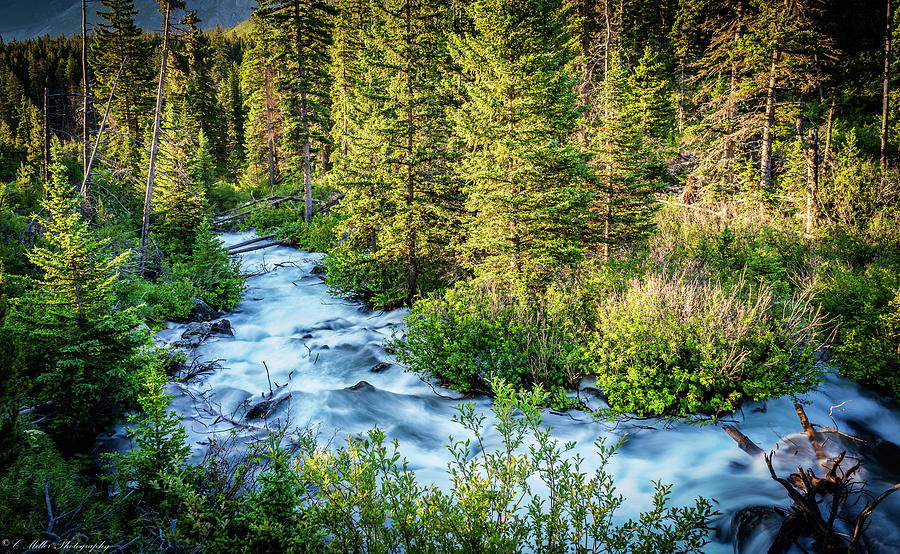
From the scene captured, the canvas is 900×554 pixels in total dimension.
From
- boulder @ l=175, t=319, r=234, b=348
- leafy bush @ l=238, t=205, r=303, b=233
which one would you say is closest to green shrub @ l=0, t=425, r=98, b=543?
boulder @ l=175, t=319, r=234, b=348

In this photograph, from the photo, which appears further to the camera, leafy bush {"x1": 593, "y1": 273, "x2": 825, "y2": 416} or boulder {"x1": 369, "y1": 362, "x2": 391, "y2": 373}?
boulder {"x1": 369, "y1": 362, "x2": 391, "y2": 373}

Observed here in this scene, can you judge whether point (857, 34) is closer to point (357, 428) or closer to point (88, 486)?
point (357, 428)

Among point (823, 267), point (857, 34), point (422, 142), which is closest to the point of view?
point (823, 267)

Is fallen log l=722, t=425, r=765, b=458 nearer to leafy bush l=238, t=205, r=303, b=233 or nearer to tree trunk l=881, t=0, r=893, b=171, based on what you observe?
tree trunk l=881, t=0, r=893, b=171

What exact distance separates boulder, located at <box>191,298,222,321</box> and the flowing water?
873 millimetres

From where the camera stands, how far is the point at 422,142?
37.9 ft

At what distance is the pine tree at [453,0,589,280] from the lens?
9172 mm

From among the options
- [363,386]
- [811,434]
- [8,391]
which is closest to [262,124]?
[363,386]

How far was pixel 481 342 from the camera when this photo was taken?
803 centimetres

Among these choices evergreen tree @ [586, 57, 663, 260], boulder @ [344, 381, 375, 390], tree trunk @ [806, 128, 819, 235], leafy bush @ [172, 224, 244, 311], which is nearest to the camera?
boulder @ [344, 381, 375, 390]

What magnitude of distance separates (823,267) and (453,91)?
1109 centimetres

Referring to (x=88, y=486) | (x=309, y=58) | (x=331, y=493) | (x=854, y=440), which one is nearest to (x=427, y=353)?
(x=331, y=493)

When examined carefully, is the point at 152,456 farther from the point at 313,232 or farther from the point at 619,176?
the point at 313,232

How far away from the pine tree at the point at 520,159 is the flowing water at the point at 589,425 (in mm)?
3666
